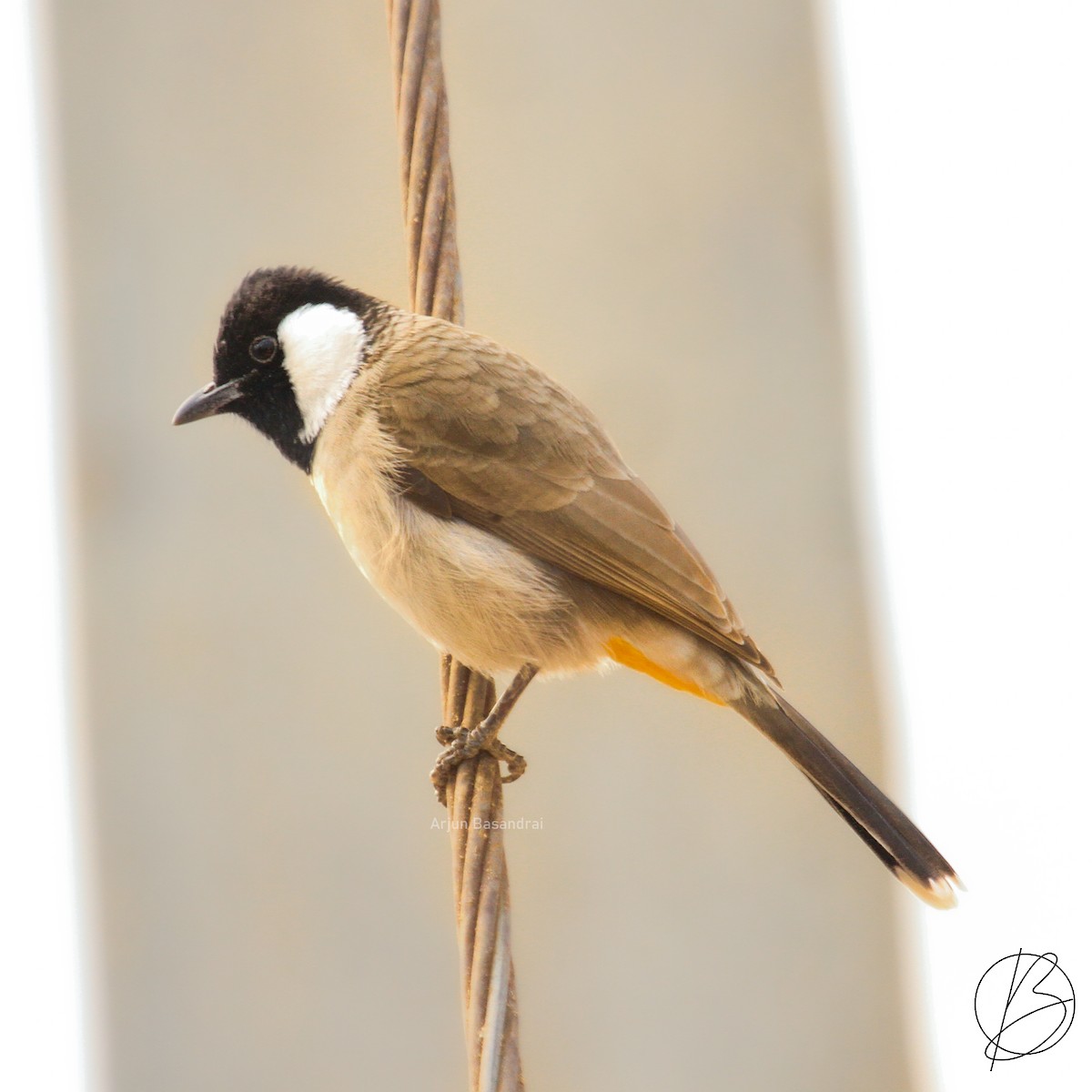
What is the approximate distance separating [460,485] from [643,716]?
164 cm

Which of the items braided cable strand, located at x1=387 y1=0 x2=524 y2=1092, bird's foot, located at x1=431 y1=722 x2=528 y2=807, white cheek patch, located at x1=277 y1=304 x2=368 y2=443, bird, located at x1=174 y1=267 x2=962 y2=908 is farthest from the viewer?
white cheek patch, located at x1=277 y1=304 x2=368 y2=443

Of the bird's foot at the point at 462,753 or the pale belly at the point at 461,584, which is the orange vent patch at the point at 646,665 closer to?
the pale belly at the point at 461,584

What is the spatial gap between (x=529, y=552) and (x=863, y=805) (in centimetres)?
68

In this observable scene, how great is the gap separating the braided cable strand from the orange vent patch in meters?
0.34

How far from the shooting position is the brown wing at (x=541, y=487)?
6.57ft

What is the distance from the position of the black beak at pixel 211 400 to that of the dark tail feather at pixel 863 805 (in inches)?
40.6

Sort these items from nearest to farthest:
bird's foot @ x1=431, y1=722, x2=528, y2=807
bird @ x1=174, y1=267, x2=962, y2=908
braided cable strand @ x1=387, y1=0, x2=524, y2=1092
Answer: braided cable strand @ x1=387, y1=0, x2=524, y2=1092, bird's foot @ x1=431, y1=722, x2=528, y2=807, bird @ x1=174, y1=267, x2=962, y2=908

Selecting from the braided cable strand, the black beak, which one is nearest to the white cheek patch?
the black beak

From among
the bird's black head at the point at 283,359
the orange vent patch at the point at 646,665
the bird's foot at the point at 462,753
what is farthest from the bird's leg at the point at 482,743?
the bird's black head at the point at 283,359

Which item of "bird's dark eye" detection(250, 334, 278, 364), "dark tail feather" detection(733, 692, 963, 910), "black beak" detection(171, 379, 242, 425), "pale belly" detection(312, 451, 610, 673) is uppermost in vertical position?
"bird's dark eye" detection(250, 334, 278, 364)

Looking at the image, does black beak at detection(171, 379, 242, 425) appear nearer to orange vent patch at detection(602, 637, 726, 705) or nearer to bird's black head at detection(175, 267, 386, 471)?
bird's black head at detection(175, 267, 386, 471)

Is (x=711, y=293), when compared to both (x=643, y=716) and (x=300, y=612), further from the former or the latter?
(x=300, y=612)

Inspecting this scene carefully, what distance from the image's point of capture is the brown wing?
6.57 ft

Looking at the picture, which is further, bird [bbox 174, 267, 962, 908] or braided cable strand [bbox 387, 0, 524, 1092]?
bird [bbox 174, 267, 962, 908]
